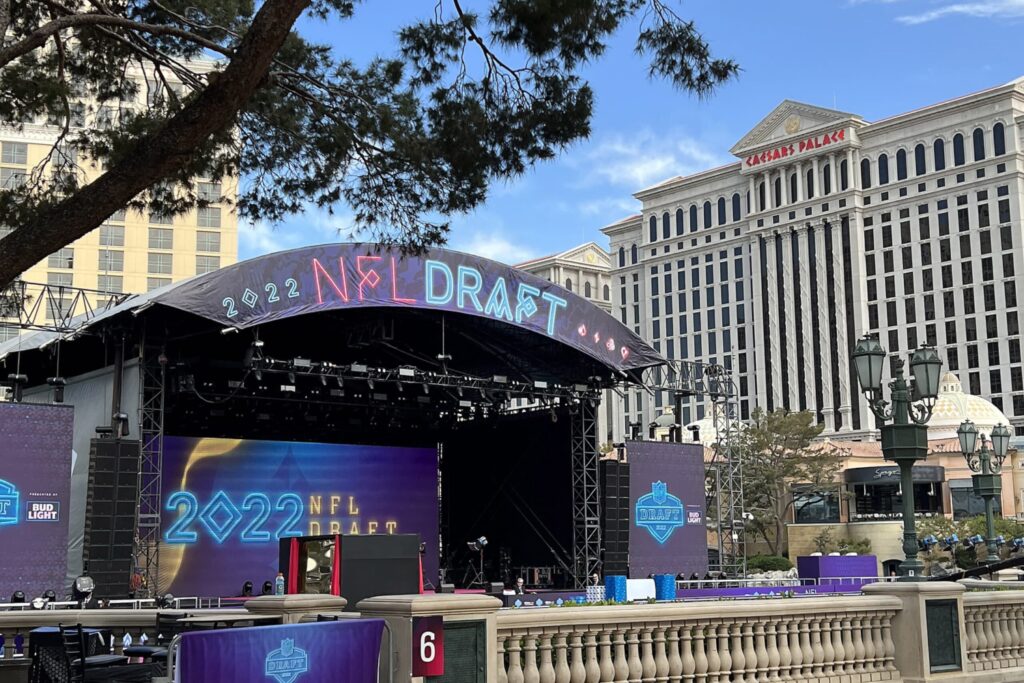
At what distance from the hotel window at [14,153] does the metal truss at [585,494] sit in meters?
51.3

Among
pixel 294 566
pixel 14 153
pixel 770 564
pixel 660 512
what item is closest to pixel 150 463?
pixel 294 566

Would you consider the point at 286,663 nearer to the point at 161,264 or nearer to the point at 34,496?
the point at 34,496

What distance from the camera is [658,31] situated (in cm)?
1027

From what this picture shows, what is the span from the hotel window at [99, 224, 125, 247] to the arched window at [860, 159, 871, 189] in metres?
59.6

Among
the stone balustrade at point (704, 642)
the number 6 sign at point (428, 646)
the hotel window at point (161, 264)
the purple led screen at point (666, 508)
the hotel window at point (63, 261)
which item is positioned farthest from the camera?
the hotel window at point (161, 264)

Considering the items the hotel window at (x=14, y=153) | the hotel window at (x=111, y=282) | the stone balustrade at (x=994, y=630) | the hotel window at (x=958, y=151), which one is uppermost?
the hotel window at (x=958, y=151)

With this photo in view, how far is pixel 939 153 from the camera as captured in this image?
9325cm

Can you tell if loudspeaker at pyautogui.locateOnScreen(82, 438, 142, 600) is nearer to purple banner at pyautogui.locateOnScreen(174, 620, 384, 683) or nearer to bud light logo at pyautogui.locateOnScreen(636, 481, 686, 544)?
bud light logo at pyautogui.locateOnScreen(636, 481, 686, 544)

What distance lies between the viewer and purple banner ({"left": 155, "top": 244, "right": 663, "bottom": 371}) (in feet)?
80.2

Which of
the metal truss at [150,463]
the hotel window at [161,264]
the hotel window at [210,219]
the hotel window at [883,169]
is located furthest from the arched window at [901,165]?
the metal truss at [150,463]

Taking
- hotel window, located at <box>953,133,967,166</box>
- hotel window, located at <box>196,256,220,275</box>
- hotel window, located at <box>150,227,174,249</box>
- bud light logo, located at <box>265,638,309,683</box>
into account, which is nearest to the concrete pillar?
bud light logo, located at <box>265,638,309,683</box>

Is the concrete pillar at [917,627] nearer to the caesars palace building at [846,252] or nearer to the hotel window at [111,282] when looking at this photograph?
the hotel window at [111,282]

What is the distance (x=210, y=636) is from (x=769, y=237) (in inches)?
3979

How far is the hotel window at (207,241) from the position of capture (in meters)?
76.9
